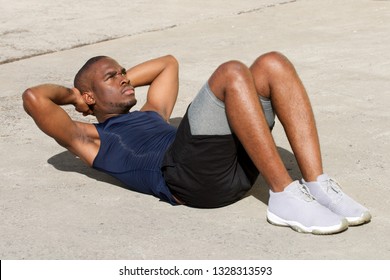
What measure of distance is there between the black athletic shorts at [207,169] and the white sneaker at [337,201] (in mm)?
308

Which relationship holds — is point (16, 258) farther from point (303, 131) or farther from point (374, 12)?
point (374, 12)

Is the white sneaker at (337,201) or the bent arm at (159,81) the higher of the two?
the bent arm at (159,81)

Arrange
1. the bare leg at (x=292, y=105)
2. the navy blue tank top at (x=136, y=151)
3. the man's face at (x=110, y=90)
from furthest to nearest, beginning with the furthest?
1. the man's face at (x=110, y=90)
2. the navy blue tank top at (x=136, y=151)
3. the bare leg at (x=292, y=105)

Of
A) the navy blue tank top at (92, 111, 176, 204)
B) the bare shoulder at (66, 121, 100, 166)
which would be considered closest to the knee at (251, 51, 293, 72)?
the navy blue tank top at (92, 111, 176, 204)

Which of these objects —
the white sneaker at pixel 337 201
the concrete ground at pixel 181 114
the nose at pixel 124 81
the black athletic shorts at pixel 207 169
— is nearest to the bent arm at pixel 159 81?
the nose at pixel 124 81

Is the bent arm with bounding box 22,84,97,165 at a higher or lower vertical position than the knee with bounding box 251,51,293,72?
lower

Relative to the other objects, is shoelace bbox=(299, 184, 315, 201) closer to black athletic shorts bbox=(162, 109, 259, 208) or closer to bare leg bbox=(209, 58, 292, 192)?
bare leg bbox=(209, 58, 292, 192)

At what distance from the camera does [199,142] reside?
4.35 meters

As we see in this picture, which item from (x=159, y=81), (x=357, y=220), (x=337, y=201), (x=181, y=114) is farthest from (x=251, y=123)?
(x=181, y=114)

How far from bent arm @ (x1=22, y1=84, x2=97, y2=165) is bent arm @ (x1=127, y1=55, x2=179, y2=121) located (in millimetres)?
569

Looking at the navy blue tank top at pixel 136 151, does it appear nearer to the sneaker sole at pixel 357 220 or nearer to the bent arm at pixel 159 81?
the bent arm at pixel 159 81

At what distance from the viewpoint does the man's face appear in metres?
4.88

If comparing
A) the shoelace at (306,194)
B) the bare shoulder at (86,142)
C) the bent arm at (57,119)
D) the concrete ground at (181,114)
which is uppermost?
the bent arm at (57,119)

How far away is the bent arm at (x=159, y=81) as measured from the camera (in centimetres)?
530
